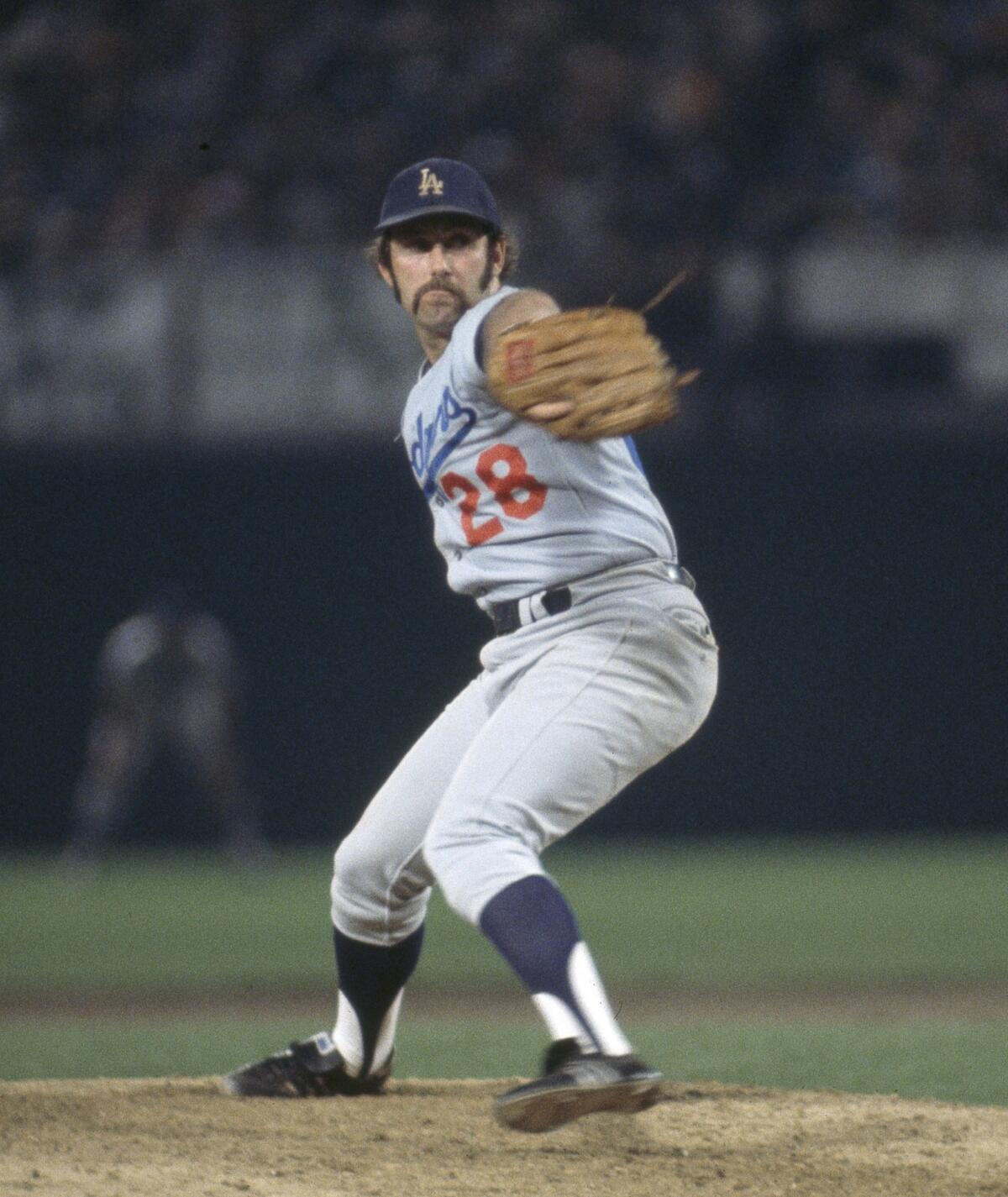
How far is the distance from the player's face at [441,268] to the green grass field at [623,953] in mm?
1989

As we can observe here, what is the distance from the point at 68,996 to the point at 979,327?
21.0 ft

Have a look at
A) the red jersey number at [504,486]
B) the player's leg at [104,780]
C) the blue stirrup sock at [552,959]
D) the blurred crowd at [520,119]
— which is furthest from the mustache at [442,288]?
the blurred crowd at [520,119]

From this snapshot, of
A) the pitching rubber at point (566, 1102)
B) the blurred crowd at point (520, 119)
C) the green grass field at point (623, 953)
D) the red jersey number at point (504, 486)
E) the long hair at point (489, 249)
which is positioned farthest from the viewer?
the blurred crowd at point (520, 119)

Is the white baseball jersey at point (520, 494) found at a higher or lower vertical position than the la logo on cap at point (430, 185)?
lower

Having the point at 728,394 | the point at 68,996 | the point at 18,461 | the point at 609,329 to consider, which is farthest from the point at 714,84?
the point at 609,329

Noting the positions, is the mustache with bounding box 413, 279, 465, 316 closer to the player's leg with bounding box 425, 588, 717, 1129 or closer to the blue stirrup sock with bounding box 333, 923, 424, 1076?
the player's leg with bounding box 425, 588, 717, 1129

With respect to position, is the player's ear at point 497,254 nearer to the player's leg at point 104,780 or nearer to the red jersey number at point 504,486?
the red jersey number at point 504,486

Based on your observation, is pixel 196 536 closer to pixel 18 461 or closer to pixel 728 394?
pixel 18 461

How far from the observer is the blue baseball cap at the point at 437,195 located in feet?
11.4

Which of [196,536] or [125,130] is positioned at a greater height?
[125,130]

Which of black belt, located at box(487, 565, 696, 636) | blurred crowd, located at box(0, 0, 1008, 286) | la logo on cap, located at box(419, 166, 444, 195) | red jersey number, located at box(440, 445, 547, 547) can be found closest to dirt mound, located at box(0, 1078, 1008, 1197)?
black belt, located at box(487, 565, 696, 636)

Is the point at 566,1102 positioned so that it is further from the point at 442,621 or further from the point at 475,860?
the point at 442,621

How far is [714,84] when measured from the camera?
1216 cm

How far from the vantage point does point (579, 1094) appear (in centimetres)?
278
